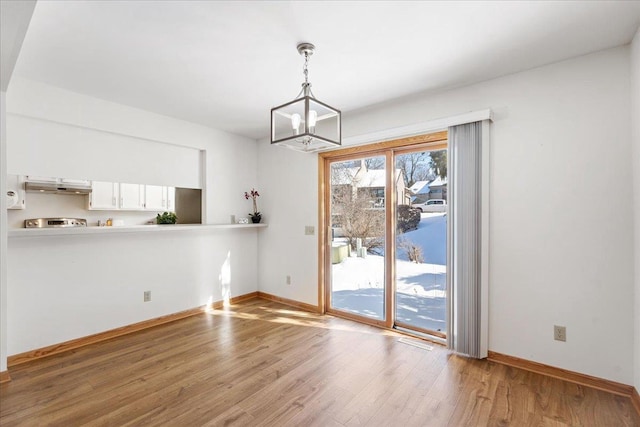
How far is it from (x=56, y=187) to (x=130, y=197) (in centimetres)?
76

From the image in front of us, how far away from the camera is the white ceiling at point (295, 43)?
1.83 metres

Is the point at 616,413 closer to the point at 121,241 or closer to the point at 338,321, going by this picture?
the point at 338,321

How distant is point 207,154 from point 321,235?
6.50ft

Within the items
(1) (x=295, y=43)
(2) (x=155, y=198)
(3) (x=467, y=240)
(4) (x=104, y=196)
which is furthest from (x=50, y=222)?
(3) (x=467, y=240)

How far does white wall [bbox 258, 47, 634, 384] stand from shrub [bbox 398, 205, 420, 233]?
811 millimetres

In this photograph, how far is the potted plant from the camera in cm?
475

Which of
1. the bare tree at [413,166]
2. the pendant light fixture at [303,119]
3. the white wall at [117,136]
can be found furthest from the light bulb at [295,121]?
the white wall at [117,136]

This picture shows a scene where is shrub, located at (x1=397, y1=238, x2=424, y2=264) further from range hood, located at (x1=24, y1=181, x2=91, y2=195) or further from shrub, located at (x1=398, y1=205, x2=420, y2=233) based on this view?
range hood, located at (x1=24, y1=181, x2=91, y2=195)

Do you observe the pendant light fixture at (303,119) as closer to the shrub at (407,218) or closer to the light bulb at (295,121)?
the light bulb at (295,121)

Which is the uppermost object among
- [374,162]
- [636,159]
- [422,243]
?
[374,162]

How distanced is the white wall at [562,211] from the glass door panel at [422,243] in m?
0.51

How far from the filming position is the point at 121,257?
11.2 ft

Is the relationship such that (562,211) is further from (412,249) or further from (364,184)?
(364,184)

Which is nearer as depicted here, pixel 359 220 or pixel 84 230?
pixel 84 230
